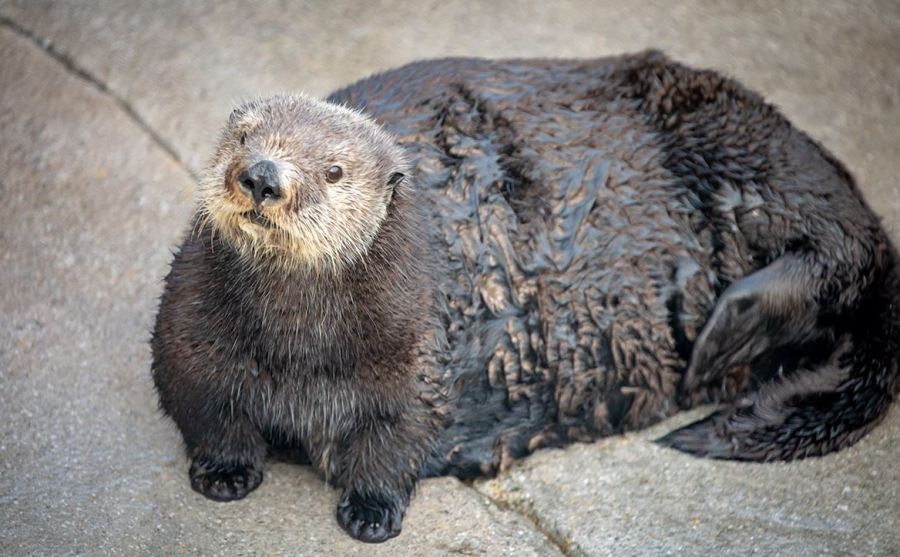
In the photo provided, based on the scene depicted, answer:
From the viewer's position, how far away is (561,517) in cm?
385

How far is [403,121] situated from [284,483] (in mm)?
1370

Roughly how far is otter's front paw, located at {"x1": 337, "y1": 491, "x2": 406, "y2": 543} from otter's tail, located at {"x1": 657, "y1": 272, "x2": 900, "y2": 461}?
1.12 metres

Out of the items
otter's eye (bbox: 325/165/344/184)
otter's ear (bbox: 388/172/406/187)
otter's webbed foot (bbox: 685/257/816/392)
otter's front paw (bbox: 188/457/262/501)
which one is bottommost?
otter's front paw (bbox: 188/457/262/501)

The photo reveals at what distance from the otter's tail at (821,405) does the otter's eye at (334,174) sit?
168 centimetres

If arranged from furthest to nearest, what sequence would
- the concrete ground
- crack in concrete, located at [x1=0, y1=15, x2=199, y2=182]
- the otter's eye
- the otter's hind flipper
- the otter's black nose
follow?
crack in concrete, located at [x1=0, y1=15, x2=199, y2=182] < the otter's hind flipper < the concrete ground < the otter's eye < the otter's black nose

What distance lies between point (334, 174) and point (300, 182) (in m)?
0.16

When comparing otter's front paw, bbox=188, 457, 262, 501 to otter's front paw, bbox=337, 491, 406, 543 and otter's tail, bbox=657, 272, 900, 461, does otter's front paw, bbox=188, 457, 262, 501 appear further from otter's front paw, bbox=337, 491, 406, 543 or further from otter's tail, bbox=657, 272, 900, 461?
otter's tail, bbox=657, 272, 900, 461

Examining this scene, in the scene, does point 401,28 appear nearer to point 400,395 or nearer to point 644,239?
point 644,239

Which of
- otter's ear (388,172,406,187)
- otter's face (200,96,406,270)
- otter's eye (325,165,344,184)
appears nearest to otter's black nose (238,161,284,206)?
otter's face (200,96,406,270)

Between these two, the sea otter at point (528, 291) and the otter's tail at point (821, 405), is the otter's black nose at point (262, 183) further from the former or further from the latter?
the otter's tail at point (821, 405)

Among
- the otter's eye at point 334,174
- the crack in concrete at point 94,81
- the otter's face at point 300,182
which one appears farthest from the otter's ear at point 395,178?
the crack in concrete at point 94,81

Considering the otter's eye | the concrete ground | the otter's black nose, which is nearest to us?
the otter's black nose

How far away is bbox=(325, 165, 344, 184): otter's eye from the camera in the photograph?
3.45m

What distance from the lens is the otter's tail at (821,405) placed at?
4168mm
